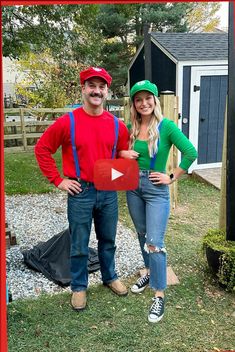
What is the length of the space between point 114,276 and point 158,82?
4.20 metres

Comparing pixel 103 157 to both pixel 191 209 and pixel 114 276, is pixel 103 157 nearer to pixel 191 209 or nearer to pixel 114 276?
pixel 114 276

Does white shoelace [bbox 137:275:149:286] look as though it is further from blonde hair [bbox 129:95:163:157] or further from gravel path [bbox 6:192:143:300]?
blonde hair [bbox 129:95:163:157]

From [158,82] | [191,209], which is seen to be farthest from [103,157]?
[158,82]

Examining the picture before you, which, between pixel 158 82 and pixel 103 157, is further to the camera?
pixel 158 82

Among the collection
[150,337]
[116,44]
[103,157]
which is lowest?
[150,337]

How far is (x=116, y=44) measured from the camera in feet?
9.84

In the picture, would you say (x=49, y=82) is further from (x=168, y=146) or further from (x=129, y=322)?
(x=129, y=322)

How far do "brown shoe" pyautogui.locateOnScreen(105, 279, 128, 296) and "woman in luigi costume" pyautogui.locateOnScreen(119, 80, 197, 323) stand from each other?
0.97 ft

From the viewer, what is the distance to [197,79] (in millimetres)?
5691

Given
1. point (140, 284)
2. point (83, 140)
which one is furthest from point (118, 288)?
point (83, 140)

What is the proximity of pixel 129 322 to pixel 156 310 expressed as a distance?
0.58ft

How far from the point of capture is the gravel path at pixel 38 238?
260 cm
